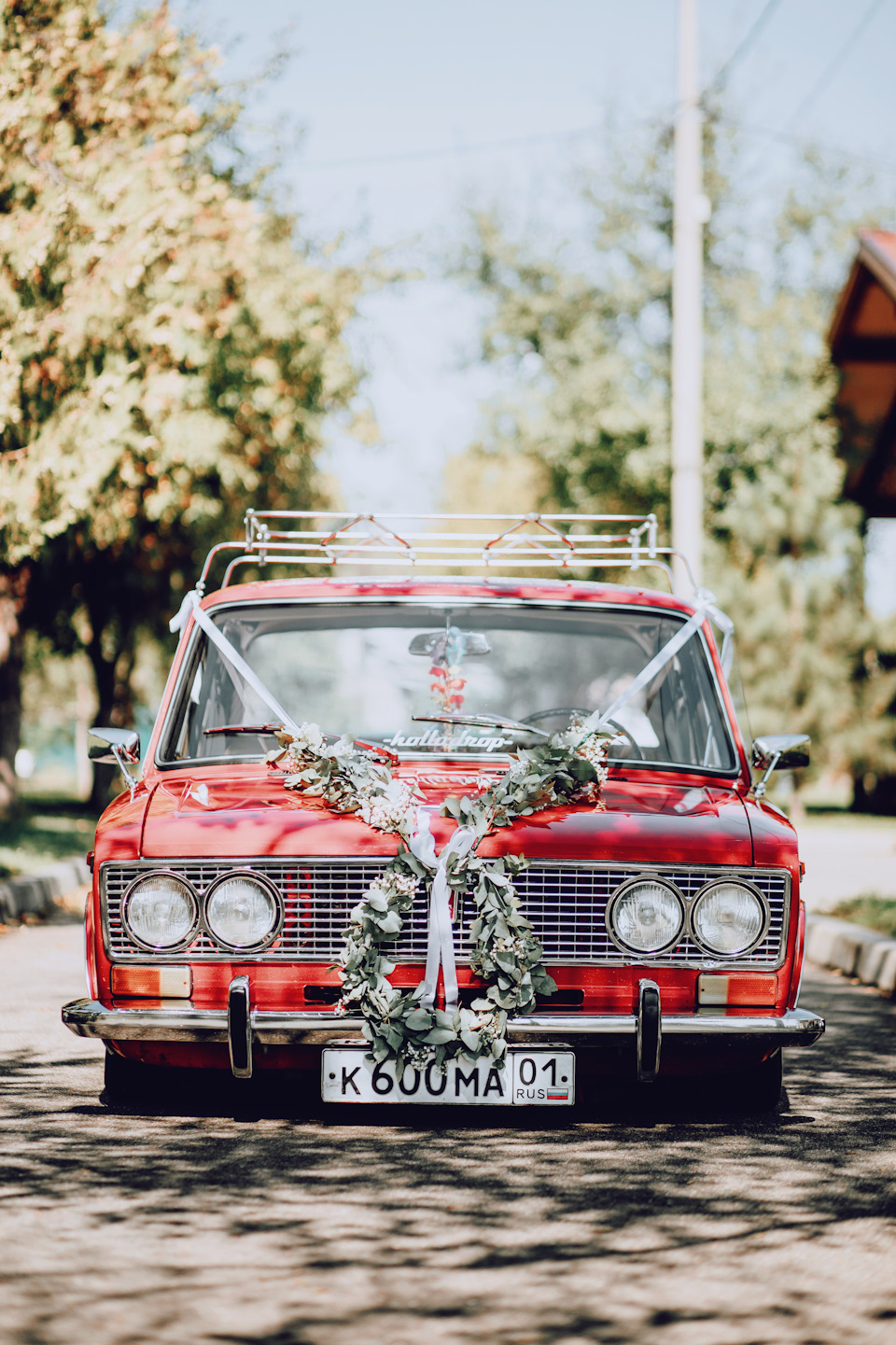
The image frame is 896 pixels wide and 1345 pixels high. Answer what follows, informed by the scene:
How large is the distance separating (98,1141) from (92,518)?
32.4ft

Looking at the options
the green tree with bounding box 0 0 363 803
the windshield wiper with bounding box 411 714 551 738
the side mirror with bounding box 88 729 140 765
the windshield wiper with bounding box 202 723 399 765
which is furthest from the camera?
the green tree with bounding box 0 0 363 803

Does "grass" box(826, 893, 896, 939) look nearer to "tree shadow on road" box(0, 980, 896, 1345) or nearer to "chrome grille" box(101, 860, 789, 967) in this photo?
"tree shadow on road" box(0, 980, 896, 1345)

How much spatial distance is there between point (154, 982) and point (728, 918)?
174 centimetres

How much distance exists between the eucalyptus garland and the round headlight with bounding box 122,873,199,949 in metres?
0.49

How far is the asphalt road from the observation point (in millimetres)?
3285

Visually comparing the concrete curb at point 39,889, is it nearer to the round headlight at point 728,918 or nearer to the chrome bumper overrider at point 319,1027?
the chrome bumper overrider at point 319,1027

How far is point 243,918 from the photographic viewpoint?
4.71m

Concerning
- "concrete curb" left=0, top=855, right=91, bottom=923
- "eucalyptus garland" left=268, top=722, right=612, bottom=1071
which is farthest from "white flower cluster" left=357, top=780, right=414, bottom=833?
"concrete curb" left=0, top=855, right=91, bottom=923

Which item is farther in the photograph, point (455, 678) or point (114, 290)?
point (114, 290)

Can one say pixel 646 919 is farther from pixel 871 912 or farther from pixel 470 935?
pixel 871 912

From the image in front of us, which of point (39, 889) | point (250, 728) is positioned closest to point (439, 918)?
point (250, 728)

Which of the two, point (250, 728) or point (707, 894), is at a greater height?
point (250, 728)

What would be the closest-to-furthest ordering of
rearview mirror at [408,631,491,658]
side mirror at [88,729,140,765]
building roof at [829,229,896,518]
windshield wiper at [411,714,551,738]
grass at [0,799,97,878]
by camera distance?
1. windshield wiper at [411,714,551,738]
2. side mirror at [88,729,140,765]
3. rearview mirror at [408,631,491,658]
4. grass at [0,799,97,878]
5. building roof at [829,229,896,518]

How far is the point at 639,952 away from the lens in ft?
15.6
